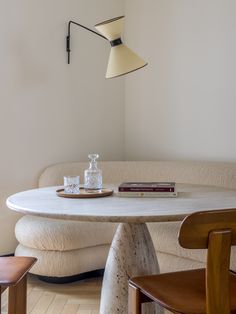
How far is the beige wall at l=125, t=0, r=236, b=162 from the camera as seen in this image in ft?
10.4

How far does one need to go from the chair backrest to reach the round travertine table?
1.27 feet

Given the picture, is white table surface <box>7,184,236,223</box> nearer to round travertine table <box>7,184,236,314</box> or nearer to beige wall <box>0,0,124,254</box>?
round travertine table <box>7,184,236,314</box>

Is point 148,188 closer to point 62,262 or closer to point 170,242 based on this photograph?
point 170,242

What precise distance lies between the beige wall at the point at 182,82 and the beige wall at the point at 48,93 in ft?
0.69

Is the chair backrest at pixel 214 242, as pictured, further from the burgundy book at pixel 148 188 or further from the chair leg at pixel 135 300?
the burgundy book at pixel 148 188

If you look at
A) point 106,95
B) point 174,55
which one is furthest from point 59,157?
point 174,55

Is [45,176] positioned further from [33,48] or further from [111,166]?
[33,48]

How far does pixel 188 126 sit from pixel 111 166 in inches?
26.1

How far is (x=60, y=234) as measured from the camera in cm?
271

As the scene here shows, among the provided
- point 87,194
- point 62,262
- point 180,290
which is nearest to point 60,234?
point 62,262

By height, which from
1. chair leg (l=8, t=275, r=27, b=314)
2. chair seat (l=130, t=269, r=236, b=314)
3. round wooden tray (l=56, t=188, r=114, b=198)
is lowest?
chair leg (l=8, t=275, r=27, b=314)

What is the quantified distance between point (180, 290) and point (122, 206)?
1.30 feet

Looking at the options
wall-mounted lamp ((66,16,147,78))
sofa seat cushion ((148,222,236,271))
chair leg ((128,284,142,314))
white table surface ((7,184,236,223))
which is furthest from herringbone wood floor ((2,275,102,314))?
wall-mounted lamp ((66,16,147,78))

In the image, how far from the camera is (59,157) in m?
3.46
